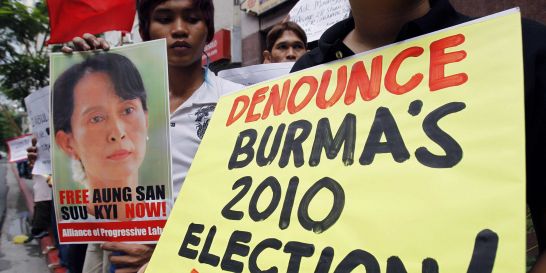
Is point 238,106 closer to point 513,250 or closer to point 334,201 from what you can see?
point 334,201

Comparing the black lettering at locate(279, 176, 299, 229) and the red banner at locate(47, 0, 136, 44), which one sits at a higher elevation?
the red banner at locate(47, 0, 136, 44)

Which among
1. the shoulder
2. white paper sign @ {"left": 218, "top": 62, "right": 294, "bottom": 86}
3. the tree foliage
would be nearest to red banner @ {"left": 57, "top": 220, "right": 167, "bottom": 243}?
the shoulder

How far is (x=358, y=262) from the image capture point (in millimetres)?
692

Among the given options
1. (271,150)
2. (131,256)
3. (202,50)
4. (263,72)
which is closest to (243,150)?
(271,150)

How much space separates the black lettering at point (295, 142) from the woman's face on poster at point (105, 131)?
28.8 inches

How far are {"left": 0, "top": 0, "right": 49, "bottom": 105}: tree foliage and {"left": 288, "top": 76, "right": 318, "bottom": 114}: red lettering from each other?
717 centimetres

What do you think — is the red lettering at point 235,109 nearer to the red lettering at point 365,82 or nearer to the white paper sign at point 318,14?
the red lettering at point 365,82

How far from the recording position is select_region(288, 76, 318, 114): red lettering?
0.99 m

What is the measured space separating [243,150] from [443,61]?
460mm

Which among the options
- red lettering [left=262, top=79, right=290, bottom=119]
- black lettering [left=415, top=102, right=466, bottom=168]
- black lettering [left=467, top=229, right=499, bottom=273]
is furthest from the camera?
red lettering [left=262, top=79, right=290, bottom=119]

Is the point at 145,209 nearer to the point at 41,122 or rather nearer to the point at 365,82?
the point at 365,82

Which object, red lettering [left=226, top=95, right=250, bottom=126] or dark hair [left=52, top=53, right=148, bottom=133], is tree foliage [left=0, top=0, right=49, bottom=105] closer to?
dark hair [left=52, top=53, right=148, bottom=133]

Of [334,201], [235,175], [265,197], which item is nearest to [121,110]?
[235,175]

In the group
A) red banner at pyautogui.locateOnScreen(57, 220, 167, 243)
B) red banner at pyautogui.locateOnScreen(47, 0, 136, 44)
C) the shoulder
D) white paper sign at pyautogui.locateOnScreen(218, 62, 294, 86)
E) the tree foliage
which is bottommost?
red banner at pyautogui.locateOnScreen(57, 220, 167, 243)
